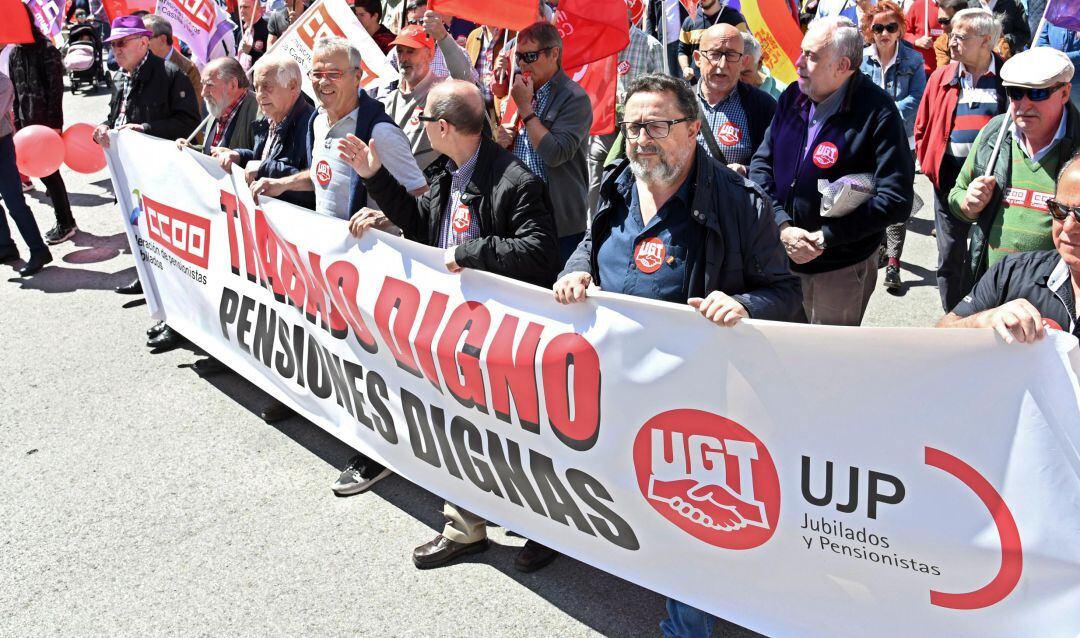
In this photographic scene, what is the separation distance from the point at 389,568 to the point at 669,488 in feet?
4.60

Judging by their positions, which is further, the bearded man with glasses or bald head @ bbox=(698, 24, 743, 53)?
bald head @ bbox=(698, 24, 743, 53)

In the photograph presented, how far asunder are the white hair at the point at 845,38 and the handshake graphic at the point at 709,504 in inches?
84.5

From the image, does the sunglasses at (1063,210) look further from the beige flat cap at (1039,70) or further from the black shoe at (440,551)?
the black shoe at (440,551)

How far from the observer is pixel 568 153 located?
15.9ft

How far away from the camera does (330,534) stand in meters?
4.20

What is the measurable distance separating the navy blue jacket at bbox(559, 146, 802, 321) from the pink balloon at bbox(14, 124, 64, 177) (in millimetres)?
6832

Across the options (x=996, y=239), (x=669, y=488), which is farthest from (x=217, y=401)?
(x=996, y=239)

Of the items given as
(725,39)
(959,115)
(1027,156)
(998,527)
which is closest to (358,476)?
(725,39)

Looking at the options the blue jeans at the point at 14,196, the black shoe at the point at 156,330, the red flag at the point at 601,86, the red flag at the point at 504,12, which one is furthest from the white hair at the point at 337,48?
the blue jeans at the point at 14,196

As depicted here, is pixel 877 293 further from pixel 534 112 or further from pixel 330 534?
pixel 330 534

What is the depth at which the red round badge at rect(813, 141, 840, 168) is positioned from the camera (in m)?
4.23

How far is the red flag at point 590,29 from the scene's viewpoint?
5.42 metres

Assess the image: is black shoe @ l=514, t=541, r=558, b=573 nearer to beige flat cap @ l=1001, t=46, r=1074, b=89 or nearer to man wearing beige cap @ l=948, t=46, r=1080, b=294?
man wearing beige cap @ l=948, t=46, r=1080, b=294

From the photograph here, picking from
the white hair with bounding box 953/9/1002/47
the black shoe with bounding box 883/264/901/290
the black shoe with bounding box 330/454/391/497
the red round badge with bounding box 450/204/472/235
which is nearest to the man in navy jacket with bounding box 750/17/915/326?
the red round badge with bounding box 450/204/472/235
